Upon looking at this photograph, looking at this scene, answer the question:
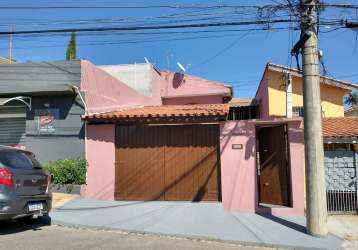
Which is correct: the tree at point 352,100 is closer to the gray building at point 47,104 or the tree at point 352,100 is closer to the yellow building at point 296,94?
the yellow building at point 296,94

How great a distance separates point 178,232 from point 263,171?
4.21 metres

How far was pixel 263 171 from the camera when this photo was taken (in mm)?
12914

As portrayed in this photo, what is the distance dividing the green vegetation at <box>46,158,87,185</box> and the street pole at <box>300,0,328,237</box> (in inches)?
270

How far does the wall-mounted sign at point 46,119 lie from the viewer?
46.2 ft

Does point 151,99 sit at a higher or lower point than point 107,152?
higher

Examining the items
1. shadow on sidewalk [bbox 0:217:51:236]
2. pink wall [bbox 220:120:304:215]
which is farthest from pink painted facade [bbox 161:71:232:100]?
shadow on sidewalk [bbox 0:217:51:236]

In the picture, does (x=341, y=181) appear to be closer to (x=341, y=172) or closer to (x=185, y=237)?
(x=341, y=172)

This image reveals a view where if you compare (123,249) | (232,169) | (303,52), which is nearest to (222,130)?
(232,169)

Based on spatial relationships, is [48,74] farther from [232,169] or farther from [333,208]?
[333,208]

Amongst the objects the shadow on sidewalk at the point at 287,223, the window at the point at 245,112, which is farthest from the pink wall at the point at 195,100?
the shadow on sidewalk at the point at 287,223

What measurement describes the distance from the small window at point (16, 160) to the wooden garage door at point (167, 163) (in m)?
4.36

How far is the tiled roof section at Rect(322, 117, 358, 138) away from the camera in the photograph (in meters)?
12.7

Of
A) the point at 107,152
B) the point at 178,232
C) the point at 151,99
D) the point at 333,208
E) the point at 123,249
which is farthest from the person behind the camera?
the point at 151,99

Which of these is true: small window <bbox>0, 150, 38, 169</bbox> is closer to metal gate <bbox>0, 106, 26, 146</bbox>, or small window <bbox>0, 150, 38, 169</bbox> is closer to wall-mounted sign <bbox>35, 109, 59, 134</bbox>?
wall-mounted sign <bbox>35, 109, 59, 134</bbox>
